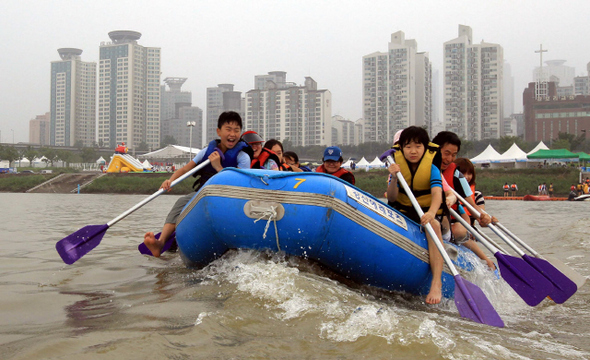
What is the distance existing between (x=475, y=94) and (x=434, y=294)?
8633 cm

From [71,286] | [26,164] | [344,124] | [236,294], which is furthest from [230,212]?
[344,124]

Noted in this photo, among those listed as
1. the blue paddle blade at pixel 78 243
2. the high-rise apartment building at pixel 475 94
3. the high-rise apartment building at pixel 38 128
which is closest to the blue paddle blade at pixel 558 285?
the blue paddle blade at pixel 78 243

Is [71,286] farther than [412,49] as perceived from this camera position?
No

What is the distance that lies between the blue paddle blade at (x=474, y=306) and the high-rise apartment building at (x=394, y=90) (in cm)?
8262

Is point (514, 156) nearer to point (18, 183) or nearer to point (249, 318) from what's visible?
point (249, 318)

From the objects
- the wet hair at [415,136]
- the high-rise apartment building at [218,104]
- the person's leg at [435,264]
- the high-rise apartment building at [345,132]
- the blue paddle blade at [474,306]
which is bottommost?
the blue paddle blade at [474,306]

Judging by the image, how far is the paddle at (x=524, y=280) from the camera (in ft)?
12.2

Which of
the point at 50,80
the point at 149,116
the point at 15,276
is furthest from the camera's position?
the point at 50,80

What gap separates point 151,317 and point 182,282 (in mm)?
1092

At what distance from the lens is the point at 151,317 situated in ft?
8.47

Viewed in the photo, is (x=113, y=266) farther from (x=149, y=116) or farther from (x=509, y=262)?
(x=149, y=116)

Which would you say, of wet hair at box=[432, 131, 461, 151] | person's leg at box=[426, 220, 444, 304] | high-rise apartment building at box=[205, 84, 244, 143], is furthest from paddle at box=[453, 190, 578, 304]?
high-rise apartment building at box=[205, 84, 244, 143]

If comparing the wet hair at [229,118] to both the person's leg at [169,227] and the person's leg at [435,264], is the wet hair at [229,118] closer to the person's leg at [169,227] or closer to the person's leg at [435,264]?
the person's leg at [169,227]

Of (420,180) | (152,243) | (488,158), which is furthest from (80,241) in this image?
(488,158)
